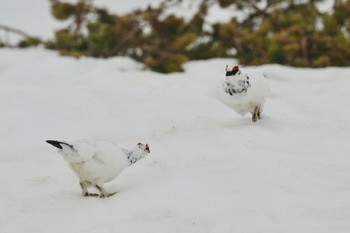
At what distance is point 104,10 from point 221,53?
125 inches

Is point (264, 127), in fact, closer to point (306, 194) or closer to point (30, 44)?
point (306, 194)

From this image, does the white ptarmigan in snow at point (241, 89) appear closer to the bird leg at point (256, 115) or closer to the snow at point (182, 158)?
the bird leg at point (256, 115)

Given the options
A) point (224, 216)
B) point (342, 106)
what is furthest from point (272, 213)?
point (342, 106)

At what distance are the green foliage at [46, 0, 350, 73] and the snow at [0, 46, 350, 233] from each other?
184 cm

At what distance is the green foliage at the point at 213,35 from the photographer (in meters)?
10.5

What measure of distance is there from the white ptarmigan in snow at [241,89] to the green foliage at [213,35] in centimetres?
519

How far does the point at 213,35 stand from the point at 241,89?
24.3 ft

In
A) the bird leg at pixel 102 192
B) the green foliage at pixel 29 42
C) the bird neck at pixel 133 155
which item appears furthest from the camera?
the green foliage at pixel 29 42

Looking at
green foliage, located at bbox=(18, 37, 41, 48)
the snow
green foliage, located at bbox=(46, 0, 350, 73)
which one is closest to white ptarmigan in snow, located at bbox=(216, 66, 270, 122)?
the snow

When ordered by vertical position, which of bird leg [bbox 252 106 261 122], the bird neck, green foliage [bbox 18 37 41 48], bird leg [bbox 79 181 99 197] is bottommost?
bird leg [bbox 79 181 99 197]

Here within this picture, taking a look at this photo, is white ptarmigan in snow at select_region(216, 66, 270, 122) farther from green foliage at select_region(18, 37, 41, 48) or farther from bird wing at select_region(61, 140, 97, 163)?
green foliage at select_region(18, 37, 41, 48)

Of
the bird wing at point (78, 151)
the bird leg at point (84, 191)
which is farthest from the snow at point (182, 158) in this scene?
the bird wing at point (78, 151)

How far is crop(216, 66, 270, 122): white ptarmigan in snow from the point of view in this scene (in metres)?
5.17

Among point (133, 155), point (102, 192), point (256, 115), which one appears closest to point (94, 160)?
point (102, 192)
